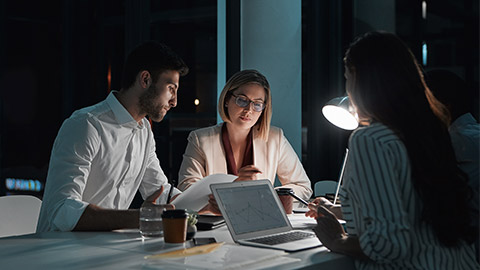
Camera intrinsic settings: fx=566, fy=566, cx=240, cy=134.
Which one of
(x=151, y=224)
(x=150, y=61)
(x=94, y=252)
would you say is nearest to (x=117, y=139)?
(x=150, y=61)

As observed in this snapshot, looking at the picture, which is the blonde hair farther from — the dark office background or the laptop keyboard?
the laptop keyboard

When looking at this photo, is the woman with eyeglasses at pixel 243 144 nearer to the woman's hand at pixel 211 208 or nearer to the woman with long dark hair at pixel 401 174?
the woman's hand at pixel 211 208

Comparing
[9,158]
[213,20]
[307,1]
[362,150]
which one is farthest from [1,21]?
[362,150]

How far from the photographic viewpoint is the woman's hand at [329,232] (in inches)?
70.4

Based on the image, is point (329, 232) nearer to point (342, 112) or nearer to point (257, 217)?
point (257, 217)

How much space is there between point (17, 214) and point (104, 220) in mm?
709

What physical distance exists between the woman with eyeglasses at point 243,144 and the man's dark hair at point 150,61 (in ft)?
2.57

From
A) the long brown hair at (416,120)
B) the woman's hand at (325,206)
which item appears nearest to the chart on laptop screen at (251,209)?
the woman's hand at (325,206)

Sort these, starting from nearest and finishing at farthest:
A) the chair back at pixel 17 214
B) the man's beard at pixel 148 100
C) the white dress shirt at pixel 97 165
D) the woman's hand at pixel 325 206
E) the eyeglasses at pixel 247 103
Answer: the white dress shirt at pixel 97 165
the woman's hand at pixel 325 206
the chair back at pixel 17 214
the man's beard at pixel 148 100
the eyeglasses at pixel 247 103

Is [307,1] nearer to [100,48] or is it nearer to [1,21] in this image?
[100,48]

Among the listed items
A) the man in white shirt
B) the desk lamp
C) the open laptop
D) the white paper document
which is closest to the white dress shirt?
the man in white shirt

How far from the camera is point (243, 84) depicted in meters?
3.44

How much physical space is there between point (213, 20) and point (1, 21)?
2398 mm

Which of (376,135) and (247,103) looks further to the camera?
(247,103)
